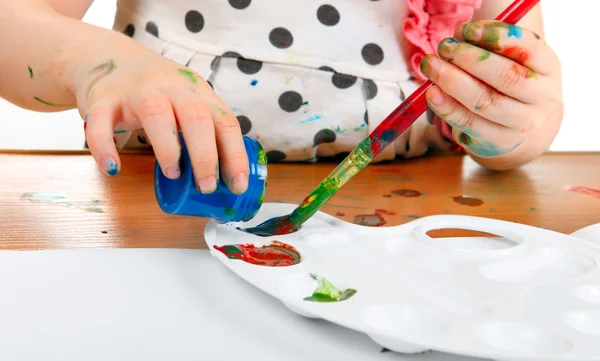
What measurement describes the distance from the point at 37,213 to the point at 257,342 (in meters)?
0.30

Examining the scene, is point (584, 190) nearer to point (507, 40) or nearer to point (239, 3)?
point (507, 40)

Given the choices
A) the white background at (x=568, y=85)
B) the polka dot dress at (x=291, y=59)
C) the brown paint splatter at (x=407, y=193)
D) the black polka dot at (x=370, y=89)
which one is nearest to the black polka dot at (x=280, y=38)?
the polka dot dress at (x=291, y=59)

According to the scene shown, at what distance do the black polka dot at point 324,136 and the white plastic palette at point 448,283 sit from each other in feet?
0.87

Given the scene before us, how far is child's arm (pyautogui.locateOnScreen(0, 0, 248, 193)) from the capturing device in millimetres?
409

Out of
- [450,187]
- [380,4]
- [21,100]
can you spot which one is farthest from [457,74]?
[21,100]

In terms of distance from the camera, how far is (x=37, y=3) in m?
0.61

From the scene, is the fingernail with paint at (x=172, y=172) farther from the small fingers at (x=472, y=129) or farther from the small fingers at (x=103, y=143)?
the small fingers at (x=472, y=129)

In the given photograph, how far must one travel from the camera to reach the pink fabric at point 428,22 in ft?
2.58

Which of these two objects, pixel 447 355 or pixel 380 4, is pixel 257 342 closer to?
pixel 447 355

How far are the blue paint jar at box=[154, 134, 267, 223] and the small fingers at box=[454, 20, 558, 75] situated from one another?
19 cm

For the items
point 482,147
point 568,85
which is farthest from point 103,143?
point 568,85

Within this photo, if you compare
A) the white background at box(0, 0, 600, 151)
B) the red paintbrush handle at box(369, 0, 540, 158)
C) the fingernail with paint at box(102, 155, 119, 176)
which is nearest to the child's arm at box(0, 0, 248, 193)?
the fingernail with paint at box(102, 155, 119, 176)

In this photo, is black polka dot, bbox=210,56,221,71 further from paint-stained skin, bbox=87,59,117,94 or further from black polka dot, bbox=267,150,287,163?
paint-stained skin, bbox=87,59,117,94

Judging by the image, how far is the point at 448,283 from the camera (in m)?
0.40
